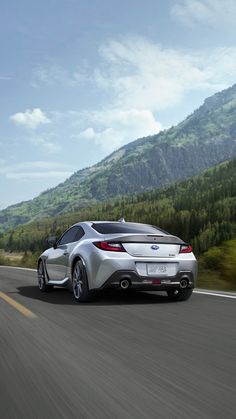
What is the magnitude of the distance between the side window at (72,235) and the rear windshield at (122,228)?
396mm

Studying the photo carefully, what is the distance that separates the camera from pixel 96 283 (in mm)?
8523

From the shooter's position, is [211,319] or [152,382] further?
[211,319]

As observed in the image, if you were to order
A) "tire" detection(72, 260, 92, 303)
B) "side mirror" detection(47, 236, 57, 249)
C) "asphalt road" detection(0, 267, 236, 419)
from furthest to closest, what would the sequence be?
1. "side mirror" detection(47, 236, 57, 249)
2. "tire" detection(72, 260, 92, 303)
3. "asphalt road" detection(0, 267, 236, 419)

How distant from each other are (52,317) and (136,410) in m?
4.33

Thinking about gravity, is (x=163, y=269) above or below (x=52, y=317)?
above

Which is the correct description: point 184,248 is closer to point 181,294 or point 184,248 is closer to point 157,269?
point 157,269

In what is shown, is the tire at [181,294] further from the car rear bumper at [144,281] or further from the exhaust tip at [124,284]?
the exhaust tip at [124,284]

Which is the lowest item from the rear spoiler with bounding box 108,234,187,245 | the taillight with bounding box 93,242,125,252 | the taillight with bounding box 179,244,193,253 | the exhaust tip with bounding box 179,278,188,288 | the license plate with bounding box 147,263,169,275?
the exhaust tip with bounding box 179,278,188,288

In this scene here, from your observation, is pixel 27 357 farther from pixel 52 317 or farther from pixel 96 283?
pixel 96 283

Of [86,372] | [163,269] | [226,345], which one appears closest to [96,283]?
[163,269]

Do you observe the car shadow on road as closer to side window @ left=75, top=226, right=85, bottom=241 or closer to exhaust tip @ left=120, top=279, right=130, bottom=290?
exhaust tip @ left=120, top=279, right=130, bottom=290

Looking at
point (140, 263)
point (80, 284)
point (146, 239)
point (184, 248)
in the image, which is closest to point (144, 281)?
point (140, 263)

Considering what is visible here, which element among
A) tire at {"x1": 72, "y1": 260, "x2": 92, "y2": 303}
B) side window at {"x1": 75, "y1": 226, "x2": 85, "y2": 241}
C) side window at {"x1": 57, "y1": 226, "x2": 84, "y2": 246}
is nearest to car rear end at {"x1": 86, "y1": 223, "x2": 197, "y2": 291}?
tire at {"x1": 72, "y1": 260, "x2": 92, "y2": 303}

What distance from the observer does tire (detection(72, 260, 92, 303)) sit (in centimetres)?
877
